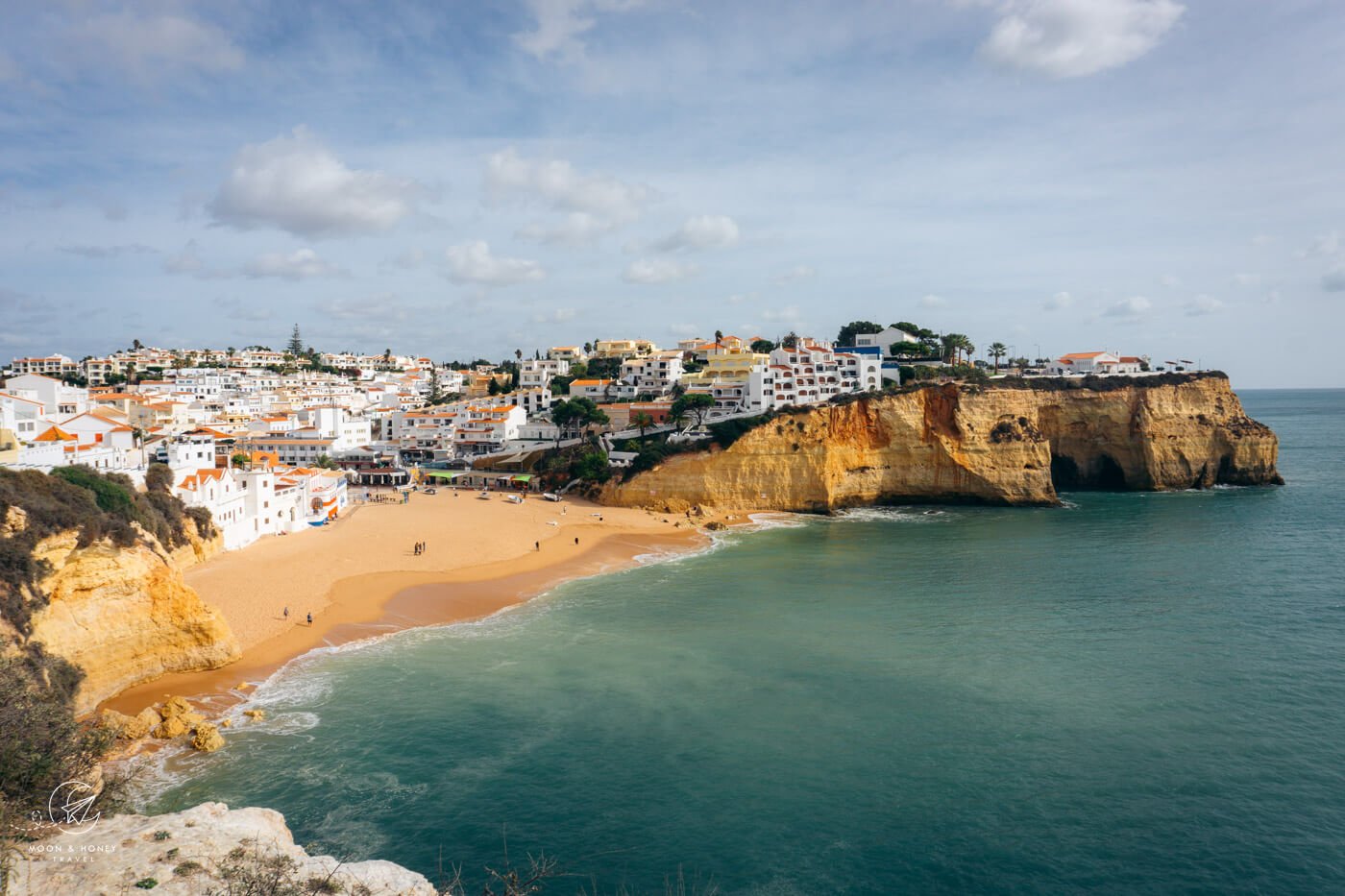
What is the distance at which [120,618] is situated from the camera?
2359 cm

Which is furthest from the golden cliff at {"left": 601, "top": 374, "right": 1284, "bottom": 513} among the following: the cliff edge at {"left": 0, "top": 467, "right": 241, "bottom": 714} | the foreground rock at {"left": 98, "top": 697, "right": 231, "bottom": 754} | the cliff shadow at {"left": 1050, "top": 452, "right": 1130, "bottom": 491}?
the foreground rock at {"left": 98, "top": 697, "right": 231, "bottom": 754}

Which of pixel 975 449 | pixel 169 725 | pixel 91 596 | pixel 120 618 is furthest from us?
pixel 975 449

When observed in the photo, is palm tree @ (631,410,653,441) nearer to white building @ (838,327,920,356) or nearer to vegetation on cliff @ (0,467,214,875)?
white building @ (838,327,920,356)

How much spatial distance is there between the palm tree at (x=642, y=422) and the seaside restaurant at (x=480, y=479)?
10.4 m

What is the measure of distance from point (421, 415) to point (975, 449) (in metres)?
57.4

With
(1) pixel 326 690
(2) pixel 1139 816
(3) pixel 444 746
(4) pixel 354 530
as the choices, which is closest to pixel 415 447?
(4) pixel 354 530

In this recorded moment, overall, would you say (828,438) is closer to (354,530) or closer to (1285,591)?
(1285,591)

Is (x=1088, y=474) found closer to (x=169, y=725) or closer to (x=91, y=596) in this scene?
(x=169, y=725)

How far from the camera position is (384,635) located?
30484mm

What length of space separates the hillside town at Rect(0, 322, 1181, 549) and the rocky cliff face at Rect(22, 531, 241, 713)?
14117 mm

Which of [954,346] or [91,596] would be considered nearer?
[91,596]

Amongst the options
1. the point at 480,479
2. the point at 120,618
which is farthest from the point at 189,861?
the point at 480,479

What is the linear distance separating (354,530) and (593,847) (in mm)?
35380

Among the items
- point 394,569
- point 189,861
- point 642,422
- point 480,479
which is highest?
point 642,422
